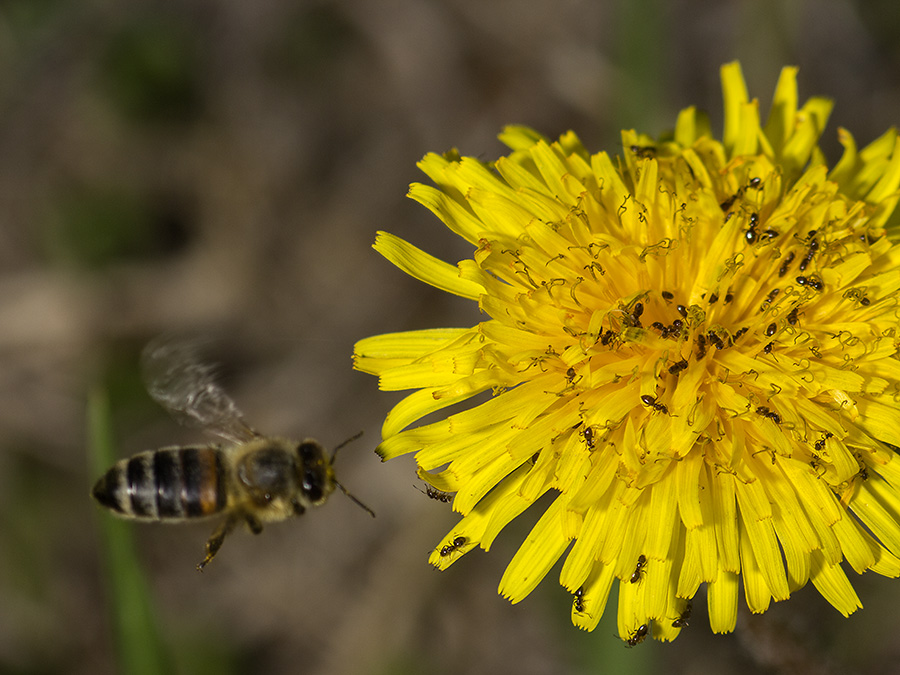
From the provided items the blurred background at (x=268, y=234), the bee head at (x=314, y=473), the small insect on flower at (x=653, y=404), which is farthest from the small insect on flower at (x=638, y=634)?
the blurred background at (x=268, y=234)

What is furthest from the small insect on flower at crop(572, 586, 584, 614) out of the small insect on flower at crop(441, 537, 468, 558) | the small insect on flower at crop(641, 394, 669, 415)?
the small insect on flower at crop(641, 394, 669, 415)

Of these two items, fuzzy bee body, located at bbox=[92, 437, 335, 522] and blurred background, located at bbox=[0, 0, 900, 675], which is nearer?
fuzzy bee body, located at bbox=[92, 437, 335, 522]

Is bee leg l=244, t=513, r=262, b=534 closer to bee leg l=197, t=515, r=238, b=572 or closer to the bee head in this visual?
bee leg l=197, t=515, r=238, b=572

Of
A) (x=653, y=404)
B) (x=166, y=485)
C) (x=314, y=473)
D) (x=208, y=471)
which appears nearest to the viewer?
(x=653, y=404)

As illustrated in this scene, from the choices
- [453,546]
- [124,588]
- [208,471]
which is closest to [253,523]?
[208,471]

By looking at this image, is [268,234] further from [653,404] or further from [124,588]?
[653,404]

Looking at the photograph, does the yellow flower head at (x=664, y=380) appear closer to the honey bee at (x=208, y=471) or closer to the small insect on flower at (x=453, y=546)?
the small insect on flower at (x=453, y=546)
